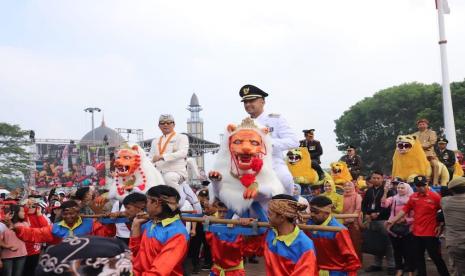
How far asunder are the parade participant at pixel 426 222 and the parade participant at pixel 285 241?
3.63 m

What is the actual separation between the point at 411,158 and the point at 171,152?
444 cm

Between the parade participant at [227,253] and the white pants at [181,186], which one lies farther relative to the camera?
the white pants at [181,186]

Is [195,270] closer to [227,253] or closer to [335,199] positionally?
[335,199]

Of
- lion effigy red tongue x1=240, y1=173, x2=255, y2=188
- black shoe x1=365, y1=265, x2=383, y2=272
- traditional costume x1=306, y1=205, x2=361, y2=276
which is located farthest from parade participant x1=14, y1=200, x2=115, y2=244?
black shoe x1=365, y1=265, x2=383, y2=272

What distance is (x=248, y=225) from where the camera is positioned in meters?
4.83

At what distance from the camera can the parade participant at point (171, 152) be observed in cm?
714

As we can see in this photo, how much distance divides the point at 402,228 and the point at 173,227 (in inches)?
193

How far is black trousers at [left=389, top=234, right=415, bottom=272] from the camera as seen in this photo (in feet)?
25.7

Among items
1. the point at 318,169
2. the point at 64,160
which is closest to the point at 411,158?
the point at 318,169

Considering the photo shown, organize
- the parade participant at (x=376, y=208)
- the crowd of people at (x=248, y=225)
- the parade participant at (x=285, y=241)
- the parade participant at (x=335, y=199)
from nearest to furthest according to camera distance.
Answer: the crowd of people at (x=248, y=225) < the parade participant at (x=285, y=241) < the parade participant at (x=376, y=208) < the parade participant at (x=335, y=199)

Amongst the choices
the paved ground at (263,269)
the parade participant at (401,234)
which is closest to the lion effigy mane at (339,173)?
the paved ground at (263,269)

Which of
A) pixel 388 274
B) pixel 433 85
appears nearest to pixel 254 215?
pixel 388 274

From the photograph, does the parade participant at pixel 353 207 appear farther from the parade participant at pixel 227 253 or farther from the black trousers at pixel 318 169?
the parade participant at pixel 227 253

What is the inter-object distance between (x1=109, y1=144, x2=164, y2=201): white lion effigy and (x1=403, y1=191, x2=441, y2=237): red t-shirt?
3527mm
